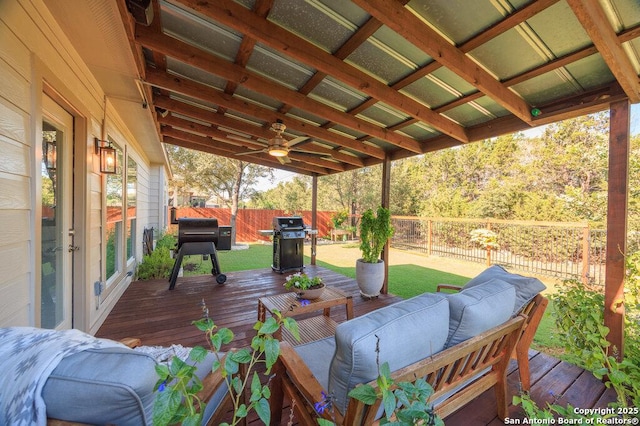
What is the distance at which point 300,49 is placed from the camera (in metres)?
2.06

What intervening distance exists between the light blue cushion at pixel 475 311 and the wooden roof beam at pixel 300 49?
77.0 inches

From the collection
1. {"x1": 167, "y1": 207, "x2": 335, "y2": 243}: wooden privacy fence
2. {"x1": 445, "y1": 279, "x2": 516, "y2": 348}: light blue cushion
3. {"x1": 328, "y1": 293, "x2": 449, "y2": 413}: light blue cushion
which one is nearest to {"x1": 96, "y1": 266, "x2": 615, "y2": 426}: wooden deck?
{"x1": 445, "y1": 279, "x2": 516, "y2": 348}: light blue cushion

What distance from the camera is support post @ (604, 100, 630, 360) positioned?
6.76 feet

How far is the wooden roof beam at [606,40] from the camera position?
1.39 m

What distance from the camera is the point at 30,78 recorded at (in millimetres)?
1573

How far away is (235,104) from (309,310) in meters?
2.64

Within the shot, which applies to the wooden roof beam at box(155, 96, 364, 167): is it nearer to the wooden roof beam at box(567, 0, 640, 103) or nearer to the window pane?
the window pane

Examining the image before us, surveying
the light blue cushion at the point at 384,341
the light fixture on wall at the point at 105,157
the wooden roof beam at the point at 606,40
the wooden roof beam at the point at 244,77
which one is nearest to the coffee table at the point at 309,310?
the light blue cushion at the point at 384,341

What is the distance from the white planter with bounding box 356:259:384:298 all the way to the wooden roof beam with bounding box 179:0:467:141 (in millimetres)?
2273

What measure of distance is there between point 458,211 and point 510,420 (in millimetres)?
9023

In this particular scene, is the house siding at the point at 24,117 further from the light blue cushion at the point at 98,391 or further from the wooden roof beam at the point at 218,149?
the wooden roof beam at the point at 218,149

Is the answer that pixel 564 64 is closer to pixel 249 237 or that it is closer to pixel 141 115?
pixel 141 115

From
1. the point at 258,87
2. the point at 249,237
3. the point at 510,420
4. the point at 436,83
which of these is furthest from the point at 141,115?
the point at 249,237

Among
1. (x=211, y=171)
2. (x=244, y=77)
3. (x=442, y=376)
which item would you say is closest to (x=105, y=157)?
(x=244, y=77)
